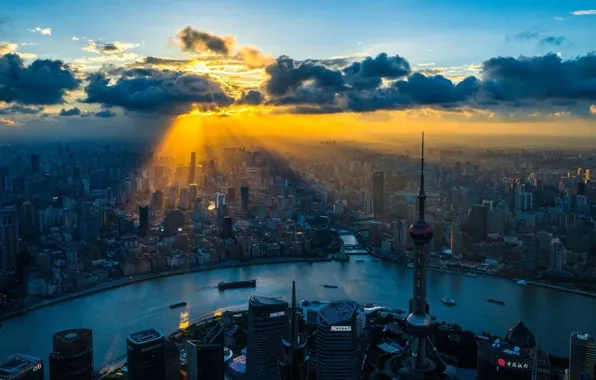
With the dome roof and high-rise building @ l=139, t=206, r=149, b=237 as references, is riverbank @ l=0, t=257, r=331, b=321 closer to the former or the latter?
high-rise building @ l=139, t=206, r=149, b=237

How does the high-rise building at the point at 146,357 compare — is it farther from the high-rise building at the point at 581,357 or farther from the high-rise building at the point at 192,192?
the high-rise building at the point at 192,192

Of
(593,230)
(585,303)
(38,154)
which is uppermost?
(38,154)

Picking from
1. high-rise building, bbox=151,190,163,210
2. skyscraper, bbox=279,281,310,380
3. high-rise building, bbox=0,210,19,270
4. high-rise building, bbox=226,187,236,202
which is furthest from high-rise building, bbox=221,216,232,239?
skyscraper, bbox=279,281,310,380

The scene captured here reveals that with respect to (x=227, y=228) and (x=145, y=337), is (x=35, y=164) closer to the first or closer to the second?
(x=227, y=228)

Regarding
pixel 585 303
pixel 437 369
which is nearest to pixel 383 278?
pixel 585 303

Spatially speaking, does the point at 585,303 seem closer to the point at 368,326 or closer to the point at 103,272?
the point at 368,326

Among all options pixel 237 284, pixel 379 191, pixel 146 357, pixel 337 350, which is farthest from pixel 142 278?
pixel 379 191
